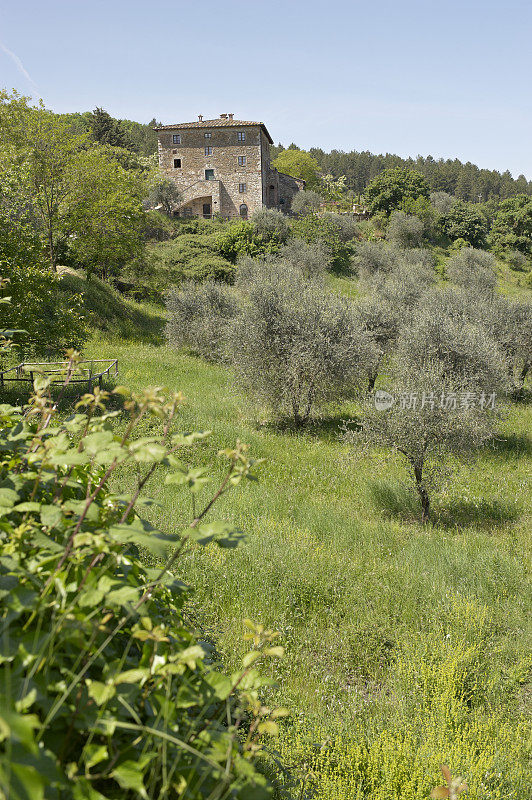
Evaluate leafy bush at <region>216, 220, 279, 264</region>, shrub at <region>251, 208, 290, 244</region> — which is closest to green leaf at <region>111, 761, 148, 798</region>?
leafy bush at <region>216, 220, 279, 264</region>

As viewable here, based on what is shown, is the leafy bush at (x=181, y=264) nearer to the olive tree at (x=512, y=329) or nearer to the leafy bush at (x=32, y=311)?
the leafy bush at (x=32, y=311)

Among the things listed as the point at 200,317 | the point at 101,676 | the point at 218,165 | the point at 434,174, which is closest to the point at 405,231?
the point at 218,165

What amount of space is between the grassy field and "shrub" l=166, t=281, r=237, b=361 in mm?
11758

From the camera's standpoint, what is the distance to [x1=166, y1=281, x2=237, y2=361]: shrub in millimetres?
22219

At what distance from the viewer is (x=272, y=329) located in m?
15.2

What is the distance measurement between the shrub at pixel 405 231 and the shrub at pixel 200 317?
32317mm

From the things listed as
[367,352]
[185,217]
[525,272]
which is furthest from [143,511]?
[525,272]

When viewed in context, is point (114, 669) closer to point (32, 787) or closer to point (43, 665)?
point (43, 665)

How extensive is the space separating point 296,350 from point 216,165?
43.8 metres

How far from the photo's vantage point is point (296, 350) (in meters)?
14.4

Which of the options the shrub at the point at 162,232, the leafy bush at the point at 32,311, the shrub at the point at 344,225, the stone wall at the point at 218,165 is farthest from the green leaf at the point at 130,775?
the stone wall at the point at 218,165

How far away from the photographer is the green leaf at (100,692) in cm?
104

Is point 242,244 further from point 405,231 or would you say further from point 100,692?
point 100,692

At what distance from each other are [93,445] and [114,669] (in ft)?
1.94
